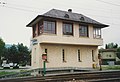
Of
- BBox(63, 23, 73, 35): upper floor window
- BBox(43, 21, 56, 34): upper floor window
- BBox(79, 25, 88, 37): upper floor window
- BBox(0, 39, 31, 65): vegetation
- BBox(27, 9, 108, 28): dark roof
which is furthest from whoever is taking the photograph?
BBox(0, 39, 31, 65): vegetation

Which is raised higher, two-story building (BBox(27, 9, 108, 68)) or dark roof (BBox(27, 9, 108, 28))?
dark roof (BBox(27, 9, 108, 28))

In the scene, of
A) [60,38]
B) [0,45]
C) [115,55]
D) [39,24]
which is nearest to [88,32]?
[60,38]

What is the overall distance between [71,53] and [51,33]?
494 centimetres

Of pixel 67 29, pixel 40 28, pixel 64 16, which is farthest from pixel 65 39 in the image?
pixel 40 28

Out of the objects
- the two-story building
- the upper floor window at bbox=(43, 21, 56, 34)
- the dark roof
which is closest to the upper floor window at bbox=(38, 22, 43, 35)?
the two-story building

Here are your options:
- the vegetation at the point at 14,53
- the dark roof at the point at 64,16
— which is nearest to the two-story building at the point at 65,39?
the dark roof at the point at 64,16

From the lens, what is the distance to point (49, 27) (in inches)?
1226

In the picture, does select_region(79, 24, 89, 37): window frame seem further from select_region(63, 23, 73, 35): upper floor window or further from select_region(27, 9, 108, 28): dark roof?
select_region(63, 23, 73, 35): upper floor window

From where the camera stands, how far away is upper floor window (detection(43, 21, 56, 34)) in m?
30.7

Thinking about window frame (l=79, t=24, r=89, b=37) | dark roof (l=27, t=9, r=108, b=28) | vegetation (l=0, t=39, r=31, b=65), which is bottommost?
vegetation (l=0, t=39, r=31, b=65)

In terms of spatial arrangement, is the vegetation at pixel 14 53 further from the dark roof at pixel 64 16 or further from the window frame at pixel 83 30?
the window frame at pixel 83 30

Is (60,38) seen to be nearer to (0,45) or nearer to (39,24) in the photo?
(39,24)

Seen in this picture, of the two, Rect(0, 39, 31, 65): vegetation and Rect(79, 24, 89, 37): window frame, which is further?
Rect(0, 39, 31, 65): vegetation

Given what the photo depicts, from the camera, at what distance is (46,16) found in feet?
98.5
